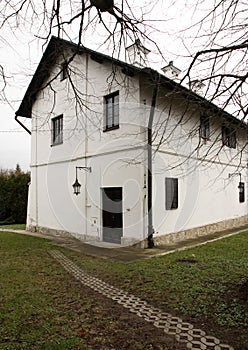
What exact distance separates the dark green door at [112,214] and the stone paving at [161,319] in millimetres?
4024

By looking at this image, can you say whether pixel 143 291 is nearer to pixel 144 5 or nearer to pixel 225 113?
pixel 225 113

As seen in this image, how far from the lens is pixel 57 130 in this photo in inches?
531

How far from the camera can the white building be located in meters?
9.41

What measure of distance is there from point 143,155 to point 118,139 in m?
1.20

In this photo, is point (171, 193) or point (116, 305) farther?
point (171, 193)

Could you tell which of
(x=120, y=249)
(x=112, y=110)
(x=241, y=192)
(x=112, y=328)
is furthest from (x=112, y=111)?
(x=241, y=192)

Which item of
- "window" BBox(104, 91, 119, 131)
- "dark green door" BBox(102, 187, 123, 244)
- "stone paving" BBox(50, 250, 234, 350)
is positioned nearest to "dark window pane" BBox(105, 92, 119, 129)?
"window" BBox(104, 91, 119, 131)

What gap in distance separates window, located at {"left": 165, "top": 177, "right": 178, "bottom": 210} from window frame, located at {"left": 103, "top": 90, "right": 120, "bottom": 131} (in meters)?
2.80

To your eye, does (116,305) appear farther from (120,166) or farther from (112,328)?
(120,166)

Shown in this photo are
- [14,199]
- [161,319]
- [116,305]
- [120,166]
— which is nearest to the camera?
[161,319]

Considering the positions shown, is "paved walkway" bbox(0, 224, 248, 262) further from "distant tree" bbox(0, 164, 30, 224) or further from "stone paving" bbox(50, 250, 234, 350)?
"distant tree" bbox(0, 164, 30, 224)

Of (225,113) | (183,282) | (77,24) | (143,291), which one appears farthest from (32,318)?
(77,24)

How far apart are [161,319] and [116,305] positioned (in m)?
0.86

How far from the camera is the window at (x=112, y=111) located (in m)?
10.3
